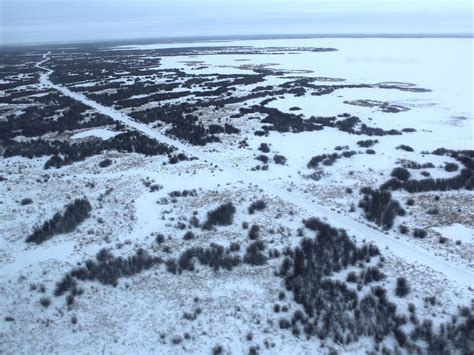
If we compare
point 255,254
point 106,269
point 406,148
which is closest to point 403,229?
point 255,254

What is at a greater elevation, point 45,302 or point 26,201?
point 26,201

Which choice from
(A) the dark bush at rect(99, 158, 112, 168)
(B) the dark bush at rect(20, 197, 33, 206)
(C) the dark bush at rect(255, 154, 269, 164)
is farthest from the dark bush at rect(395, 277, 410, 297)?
(A) the dark bush at rect(99, 158, 112, 168)

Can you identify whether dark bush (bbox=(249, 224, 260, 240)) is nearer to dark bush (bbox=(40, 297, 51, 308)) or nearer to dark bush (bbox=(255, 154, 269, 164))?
dark bush (bbox=(40, 297, 51, 308))

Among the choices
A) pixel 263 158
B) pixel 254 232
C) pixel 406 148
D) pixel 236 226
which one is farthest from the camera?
pixel 406 148

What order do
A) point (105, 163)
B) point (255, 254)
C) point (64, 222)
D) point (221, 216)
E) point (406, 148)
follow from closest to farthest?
point (255, 254) < point (64, 222) < point (221, 216) < point (105, 163) < point (406, 148)

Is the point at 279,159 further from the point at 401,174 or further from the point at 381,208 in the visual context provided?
the point at 381,208

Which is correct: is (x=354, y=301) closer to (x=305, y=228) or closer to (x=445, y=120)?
(x=305, y=228)

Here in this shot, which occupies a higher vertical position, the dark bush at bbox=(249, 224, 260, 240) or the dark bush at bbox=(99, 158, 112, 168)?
the dark bush at bbox=(99, 158, 112, 168)

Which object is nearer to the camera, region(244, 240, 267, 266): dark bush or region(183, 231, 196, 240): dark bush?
region(244, 240, 267, 266): dark bush

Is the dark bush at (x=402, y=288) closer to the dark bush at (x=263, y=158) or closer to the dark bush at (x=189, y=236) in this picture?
the dark bush at (x=189, y=236)
